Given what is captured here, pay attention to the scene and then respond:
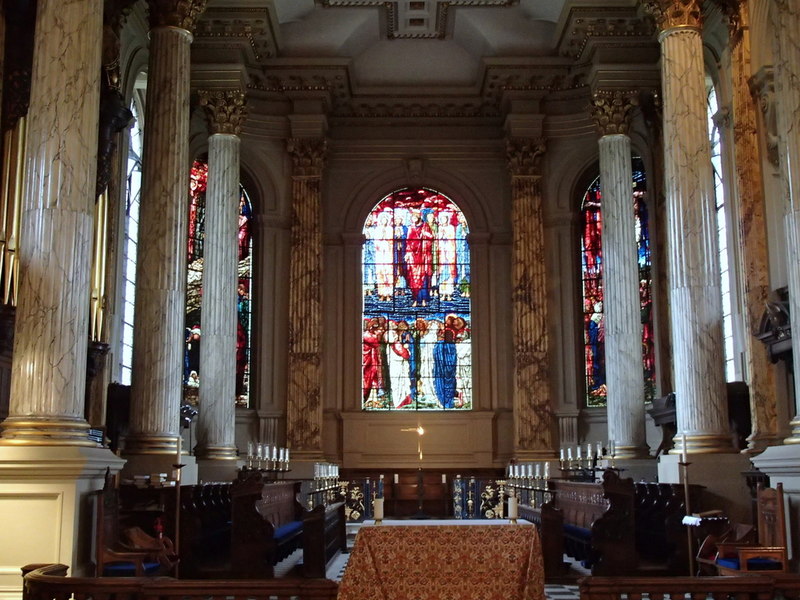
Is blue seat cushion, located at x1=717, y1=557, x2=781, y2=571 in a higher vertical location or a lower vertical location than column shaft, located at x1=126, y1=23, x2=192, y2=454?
lower

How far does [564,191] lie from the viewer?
2245 centimetres

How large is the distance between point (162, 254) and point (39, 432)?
481cm

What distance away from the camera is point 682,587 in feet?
18.7

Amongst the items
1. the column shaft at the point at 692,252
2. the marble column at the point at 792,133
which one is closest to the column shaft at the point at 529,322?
the column shaft at the point at 692,252

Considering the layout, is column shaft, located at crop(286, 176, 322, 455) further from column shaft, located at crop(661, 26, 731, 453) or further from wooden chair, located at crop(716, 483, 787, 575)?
wooden chair, located at crop(716, 483, 787, 575)

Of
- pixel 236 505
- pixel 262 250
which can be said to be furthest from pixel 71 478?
pixel 262 250

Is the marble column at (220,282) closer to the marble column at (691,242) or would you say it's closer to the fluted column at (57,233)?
the fluted column at (57,233)

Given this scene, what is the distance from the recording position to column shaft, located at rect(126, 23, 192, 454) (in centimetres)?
1306

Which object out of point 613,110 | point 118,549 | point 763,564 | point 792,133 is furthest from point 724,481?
point 613,110

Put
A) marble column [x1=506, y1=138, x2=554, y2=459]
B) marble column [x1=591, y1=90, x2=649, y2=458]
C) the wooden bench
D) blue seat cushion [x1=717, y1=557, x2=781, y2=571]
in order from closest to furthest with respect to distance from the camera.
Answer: blue seat cushion [x1=717, y1=557, x2=781, y2=571] < the wooden bench < marble column [x1=591, y1=90, x2=649, y2=458] < marble column [x1=506, y1=138, x2=554, y2=459]

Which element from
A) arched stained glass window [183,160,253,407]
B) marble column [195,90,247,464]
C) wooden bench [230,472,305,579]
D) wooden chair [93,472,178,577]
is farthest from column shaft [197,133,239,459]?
wooden chair [93,472,178,577]

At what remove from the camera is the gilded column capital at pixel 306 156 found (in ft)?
72.0

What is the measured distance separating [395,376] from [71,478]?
47.3ft

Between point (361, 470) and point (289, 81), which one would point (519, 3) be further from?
point (361, 470)
